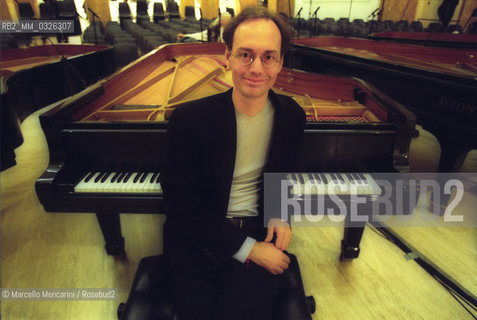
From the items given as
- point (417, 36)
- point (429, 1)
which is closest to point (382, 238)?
point (417, 36)

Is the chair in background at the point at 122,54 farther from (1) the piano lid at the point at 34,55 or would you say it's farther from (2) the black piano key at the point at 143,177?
(2) the black piano key at the point at 143,177

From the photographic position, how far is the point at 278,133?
134cm

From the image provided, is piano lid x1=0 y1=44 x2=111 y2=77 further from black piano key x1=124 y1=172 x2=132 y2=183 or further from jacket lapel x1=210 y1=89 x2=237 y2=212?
jacket lapel x1=210 y1=89 x2=237 y2=212

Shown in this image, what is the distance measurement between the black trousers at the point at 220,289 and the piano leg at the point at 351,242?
1083mm

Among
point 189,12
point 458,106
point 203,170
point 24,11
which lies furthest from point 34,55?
point 189,12

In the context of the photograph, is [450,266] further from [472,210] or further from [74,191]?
[74,191]

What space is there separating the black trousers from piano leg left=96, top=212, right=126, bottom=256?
994 mm

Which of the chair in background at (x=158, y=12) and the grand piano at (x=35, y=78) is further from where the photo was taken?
the chair in background at (x=158, y=12)

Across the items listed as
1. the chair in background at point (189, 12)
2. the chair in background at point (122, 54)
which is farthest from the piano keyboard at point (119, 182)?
the chair in background at point (189, 12)

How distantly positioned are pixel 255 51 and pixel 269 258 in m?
Result: 0.84

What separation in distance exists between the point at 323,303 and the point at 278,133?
129 centimetres

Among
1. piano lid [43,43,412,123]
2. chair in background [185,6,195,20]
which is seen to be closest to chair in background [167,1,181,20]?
chair in background [185,6,195,20]

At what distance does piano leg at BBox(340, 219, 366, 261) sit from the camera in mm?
2129

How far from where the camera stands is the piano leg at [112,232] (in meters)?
2.07
